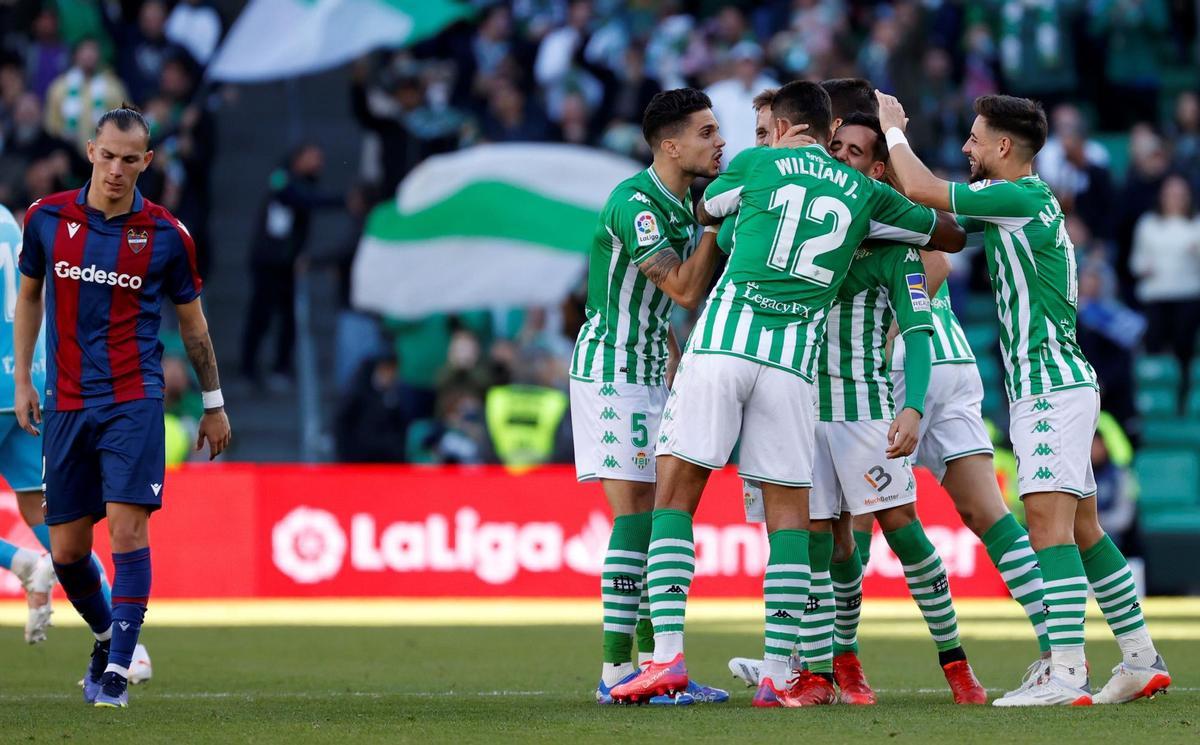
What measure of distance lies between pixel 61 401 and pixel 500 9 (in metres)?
14.1

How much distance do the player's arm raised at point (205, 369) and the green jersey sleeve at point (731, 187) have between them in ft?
7.18

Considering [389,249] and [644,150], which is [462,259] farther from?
[644,150]

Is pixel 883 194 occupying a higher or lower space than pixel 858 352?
higher

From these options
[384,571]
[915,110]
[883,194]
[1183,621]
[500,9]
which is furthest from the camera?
[500,9]

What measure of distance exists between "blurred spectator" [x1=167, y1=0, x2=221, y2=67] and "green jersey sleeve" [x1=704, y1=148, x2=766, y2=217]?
13562mm

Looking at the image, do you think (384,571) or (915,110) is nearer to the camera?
(384,571)

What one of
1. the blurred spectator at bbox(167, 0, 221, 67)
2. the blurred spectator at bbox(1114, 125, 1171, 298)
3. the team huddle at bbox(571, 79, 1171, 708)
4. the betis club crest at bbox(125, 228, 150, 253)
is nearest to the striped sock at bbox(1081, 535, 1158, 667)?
the team huddle at bbox(571, 79, 1171, 708)

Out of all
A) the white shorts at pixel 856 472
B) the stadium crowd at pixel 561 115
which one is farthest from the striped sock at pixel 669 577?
the stadium crowd at pixel 561 115

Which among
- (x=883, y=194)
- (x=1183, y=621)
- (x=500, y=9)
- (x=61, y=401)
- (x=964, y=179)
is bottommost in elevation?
(x=1183, y=621)

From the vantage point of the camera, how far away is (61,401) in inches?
298

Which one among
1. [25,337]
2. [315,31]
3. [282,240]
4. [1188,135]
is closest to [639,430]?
[25,337]

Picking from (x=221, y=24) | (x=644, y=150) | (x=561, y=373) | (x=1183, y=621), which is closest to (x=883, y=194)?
(x=1183, y=621)

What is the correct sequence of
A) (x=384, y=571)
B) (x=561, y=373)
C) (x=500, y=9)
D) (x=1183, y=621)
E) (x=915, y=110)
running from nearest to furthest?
(x=1183, y=621)
(x=384, y=571)
(x=561, y=373)
(x=915, y=110)
(x=500, y=9)

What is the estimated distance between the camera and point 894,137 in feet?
25.2
